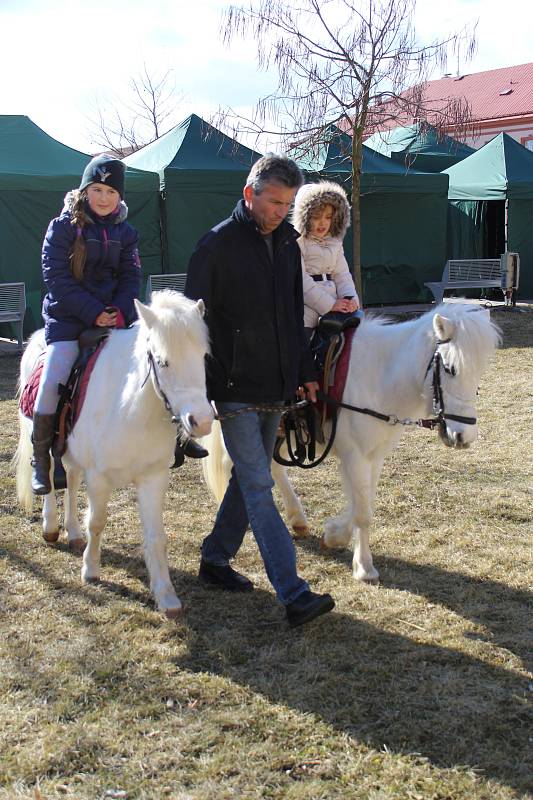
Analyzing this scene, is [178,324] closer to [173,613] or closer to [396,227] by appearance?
[173,613]

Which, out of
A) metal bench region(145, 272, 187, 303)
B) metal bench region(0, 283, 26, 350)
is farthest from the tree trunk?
metal bench region(0, 283, 26, 350)

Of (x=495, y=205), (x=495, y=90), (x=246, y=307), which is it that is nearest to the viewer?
(x=246, y=307)

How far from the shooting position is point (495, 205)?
16797 mm

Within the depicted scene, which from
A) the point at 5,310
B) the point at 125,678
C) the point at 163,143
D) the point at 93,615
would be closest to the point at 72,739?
the point at 125,678

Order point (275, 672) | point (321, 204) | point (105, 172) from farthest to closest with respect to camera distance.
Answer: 1. point (321, 204)
2. point (105, 172)
3. point (275, 672)

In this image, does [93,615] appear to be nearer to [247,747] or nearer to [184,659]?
[184,659]

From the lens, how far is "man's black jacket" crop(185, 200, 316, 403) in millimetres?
3318

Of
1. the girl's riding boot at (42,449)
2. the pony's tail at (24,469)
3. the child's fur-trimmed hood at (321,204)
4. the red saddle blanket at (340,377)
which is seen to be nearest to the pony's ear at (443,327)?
the red saddle blanket at (340,377)

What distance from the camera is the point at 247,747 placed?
105 inches

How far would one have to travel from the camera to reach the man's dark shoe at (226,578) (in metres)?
3.95

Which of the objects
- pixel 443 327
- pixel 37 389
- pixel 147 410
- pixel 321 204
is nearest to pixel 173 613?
pixel 147 410

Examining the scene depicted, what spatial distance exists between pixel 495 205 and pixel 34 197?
967 cm

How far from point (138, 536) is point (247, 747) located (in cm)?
218

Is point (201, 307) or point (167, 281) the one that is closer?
point (201, 307)
